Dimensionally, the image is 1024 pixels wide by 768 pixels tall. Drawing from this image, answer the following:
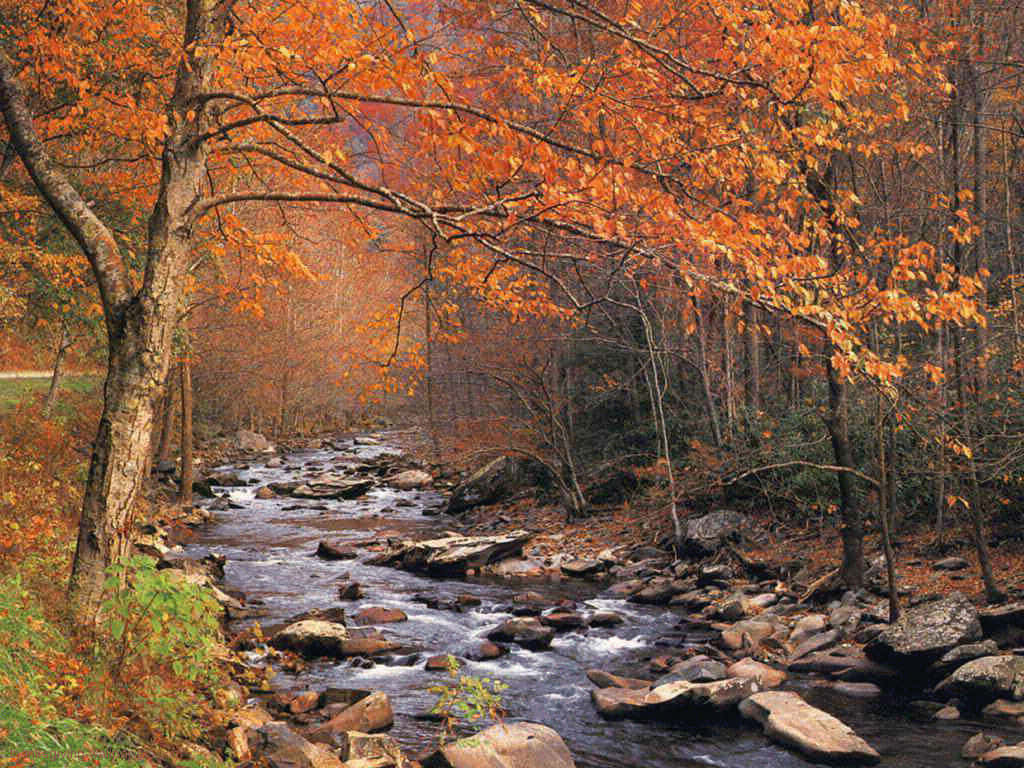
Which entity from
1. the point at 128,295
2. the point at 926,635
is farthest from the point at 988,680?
the point at 128,295

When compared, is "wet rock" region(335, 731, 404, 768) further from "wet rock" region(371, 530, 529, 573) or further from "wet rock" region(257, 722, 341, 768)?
"wet rock" region(371, 530, 529, 573)

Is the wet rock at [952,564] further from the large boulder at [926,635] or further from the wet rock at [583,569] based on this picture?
the wet rock at [583,569]

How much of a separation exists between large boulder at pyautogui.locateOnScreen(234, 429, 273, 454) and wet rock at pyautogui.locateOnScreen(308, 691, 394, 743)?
26974 mm

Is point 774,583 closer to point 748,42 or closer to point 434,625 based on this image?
point 434,625

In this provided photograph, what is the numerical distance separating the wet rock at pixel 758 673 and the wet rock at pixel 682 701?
18.2 inches

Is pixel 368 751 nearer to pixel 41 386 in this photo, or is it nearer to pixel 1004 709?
pixel 1004 709

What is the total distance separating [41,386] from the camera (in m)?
31.7

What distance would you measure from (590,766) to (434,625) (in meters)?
4.96

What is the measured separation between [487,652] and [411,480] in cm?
1667

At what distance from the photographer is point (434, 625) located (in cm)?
1203

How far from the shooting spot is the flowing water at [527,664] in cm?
763

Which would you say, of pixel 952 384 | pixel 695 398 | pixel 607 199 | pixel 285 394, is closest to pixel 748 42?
pixel 607 199

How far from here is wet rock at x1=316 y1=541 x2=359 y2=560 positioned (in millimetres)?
16734

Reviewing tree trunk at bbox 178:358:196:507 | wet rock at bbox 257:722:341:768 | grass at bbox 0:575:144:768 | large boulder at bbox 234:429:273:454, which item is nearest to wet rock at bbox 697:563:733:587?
wet rock at bbox 257:722:341:768
